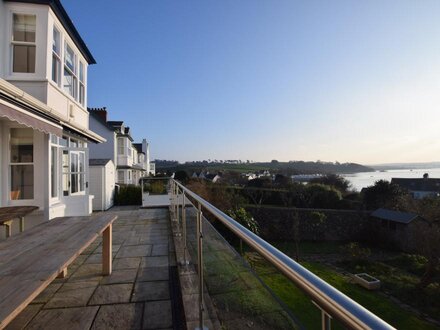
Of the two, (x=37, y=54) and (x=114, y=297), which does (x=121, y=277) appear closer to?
(x=114, y=297)

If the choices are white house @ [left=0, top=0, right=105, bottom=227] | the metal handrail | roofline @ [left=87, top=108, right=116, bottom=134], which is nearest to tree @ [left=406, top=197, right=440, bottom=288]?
white house @ [left=0, top=0, right=105, bottom=227]

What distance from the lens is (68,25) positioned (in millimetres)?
7801

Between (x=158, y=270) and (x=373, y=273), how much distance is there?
53.4 ft

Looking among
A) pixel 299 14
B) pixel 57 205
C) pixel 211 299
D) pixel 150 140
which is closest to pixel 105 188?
pixel 57 205

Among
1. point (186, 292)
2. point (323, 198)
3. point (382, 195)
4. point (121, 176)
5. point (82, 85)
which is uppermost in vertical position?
point (82, 85)

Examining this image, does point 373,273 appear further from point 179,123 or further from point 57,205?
point 179,123

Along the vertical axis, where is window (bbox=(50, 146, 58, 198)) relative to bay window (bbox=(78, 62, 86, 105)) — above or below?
below

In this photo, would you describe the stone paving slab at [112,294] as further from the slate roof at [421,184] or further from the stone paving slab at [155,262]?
the slate roof at [421,184]

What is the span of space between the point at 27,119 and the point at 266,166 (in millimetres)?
69973

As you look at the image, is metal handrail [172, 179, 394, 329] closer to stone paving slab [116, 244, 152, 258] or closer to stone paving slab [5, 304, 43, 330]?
stone paving slab [5, 304, 43, 330]

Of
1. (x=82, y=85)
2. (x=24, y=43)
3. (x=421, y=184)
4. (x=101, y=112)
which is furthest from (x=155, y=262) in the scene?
(x=421, y=184)

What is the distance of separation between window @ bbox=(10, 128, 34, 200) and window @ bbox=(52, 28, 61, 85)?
1611 mm

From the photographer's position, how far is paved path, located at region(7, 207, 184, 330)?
2.67m

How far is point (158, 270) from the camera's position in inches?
164
